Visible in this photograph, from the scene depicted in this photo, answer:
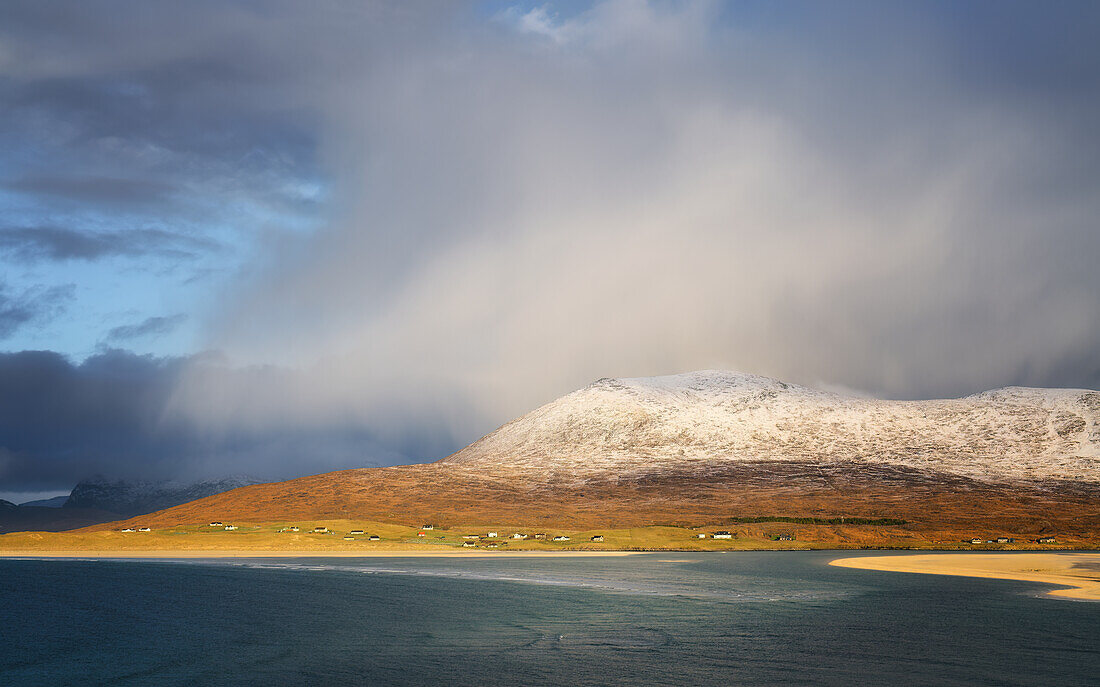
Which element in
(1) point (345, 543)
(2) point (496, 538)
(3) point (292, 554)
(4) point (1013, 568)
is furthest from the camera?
(2) point (496, 538)

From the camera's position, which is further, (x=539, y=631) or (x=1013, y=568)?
(x=1013, y=568)

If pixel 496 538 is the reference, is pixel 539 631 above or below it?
above

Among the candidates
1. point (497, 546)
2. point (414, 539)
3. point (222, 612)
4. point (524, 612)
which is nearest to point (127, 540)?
point (414, 539)

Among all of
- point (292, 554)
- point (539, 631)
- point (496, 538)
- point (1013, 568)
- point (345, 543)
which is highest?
point (539, 631)

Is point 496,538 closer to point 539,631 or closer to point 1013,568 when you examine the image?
point 1013,568

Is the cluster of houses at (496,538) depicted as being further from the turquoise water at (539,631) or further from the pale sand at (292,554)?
the turquoise water at (539,631)

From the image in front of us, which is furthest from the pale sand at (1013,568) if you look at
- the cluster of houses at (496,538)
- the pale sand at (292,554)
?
the cluster of houses at (496,538)

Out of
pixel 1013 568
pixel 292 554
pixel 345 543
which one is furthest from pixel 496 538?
pixel 1013 568
